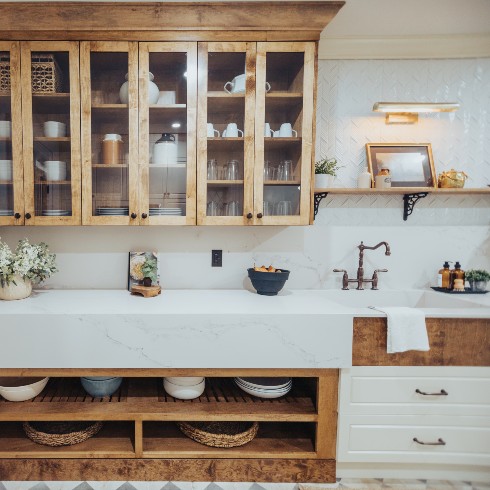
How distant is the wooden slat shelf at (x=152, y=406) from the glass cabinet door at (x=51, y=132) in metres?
0.97

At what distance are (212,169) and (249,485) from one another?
1.69 meters

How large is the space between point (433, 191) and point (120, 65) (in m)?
2.00

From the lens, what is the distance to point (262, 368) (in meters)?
1.67

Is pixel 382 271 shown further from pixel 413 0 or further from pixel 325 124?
pixel 413 0

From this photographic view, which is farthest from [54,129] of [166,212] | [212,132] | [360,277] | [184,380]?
[360,277]

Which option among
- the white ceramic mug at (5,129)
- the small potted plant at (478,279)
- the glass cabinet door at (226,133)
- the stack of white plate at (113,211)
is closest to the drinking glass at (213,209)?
the glass cabinet door at (226,133)

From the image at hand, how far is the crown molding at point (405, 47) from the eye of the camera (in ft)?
7.11

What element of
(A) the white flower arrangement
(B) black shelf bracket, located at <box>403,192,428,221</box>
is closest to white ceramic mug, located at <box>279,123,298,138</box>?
(B) black shelf bracket, located at <box>403,192,428,221</box>

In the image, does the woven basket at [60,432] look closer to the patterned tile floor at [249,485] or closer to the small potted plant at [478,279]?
the patterned tile floor at [249,485]

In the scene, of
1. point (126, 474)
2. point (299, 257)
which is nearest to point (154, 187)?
point (299, 257)

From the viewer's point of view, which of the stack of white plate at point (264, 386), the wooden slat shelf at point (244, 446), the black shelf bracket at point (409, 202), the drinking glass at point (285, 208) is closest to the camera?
the wooden slat shelf at point (244, 446)

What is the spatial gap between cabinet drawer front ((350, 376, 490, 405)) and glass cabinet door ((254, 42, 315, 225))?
2.99 feet

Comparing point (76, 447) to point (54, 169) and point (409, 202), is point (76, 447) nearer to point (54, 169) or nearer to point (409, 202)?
point (54, 169)

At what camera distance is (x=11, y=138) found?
6.04 ft
